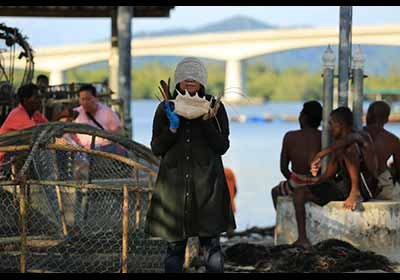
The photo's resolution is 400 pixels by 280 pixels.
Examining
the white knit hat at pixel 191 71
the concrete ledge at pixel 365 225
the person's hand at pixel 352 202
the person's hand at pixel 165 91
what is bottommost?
the concrete ledge at pixel 365 225

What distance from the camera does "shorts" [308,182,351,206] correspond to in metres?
9.77

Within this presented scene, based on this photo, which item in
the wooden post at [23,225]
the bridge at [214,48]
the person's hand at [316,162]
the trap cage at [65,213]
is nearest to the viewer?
the wooden post at [23,225]

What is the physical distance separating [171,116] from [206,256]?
1.00 m

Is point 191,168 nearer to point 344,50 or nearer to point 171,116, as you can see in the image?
point 171,116

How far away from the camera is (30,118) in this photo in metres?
9.88

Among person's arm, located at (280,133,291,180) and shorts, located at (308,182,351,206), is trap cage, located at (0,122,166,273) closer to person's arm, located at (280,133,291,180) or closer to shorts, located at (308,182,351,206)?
person's arm, located at (280,133,291,180)

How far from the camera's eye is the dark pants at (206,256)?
23.0ft

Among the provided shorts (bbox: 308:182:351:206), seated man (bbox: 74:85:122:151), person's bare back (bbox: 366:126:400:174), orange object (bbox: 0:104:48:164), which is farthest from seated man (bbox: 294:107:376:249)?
orange object (bbox: 0:104:48:164)

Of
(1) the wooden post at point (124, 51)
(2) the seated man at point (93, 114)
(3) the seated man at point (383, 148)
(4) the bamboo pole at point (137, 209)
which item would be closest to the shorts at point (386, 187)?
(3) the seated man at point (383, 148)

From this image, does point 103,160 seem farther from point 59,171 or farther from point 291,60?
point 291,60

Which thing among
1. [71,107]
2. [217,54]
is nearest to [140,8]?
[71,107]

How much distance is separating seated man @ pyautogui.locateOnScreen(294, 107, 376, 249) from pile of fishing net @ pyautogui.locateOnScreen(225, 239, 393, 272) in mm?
281

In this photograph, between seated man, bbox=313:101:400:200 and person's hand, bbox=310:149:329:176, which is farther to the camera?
seated man, bbox=313:101:400:200

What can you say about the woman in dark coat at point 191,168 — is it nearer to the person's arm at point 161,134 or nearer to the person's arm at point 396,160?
the person's arm at point 161,134
